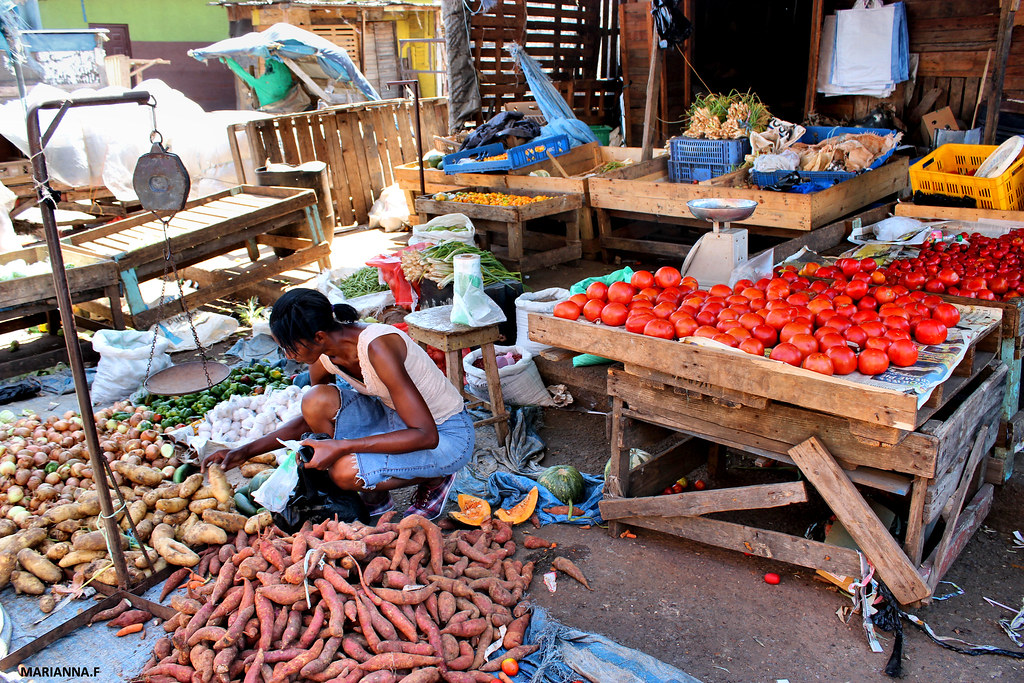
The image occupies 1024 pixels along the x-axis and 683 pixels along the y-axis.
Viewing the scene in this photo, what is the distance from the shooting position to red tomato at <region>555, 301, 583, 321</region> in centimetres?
329

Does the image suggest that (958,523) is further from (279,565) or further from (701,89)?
(701,89)

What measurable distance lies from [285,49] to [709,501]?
1158cm

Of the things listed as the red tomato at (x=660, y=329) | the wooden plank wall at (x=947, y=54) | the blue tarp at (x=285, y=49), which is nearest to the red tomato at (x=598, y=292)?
the red tomato at (x=660, y=329)

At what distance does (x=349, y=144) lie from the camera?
10.4m

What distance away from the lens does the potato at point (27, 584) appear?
3209mm

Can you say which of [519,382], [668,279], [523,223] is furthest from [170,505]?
[523,223]

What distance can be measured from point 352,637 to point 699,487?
1.87m

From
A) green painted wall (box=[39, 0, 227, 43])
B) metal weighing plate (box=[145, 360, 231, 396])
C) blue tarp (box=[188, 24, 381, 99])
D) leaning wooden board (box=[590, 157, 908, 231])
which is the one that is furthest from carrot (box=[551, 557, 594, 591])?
green painted wall (box=[39, 0, 227, 43])

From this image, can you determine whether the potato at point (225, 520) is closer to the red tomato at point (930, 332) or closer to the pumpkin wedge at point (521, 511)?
the pumpkin wedge at point (521, 511)

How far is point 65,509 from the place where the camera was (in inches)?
138

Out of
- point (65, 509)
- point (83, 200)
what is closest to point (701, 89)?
point (83, 200)

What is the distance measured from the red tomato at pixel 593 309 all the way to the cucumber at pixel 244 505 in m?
1.89

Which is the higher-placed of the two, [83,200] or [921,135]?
[921,135]

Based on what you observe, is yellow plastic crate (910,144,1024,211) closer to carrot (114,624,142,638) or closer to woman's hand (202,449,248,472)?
woman's hand (202,449,248,472)
